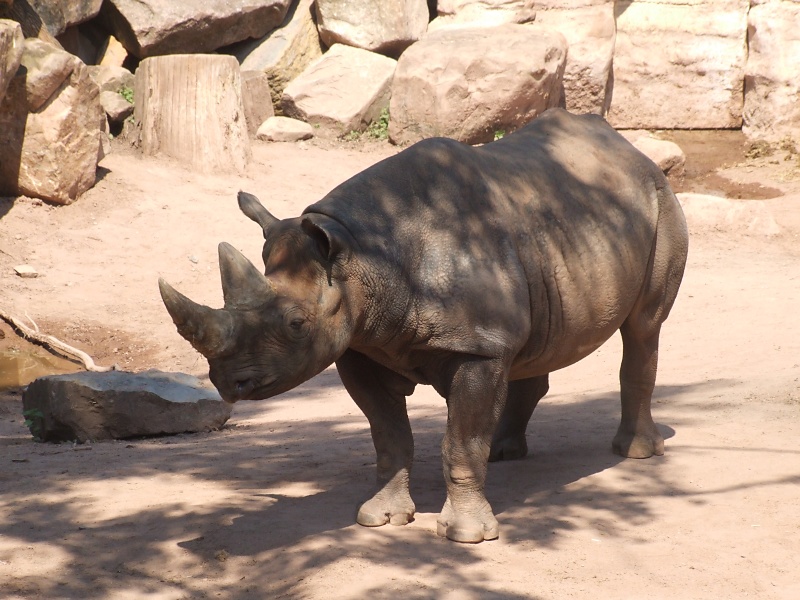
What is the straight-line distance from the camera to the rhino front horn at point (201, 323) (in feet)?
14.2

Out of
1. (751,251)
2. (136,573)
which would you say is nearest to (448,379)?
(136,573)

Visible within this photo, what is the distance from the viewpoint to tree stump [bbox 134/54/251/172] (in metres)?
14.6

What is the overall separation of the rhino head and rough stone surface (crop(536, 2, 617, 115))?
48.2 feet

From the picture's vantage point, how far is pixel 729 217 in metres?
14.5

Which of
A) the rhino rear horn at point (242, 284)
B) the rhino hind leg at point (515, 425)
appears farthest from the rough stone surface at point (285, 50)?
the rhino rear horn at point (242, 284)

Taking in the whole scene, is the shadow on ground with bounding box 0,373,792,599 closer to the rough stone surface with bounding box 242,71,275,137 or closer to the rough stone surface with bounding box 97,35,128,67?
the rough stone surface with bounding box 242,71,275,137

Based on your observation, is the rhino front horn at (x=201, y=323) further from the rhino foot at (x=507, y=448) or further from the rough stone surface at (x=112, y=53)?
the rough stone surface at (x=112, y=53)

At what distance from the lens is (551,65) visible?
682 inches

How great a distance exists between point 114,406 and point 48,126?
663 centimetres

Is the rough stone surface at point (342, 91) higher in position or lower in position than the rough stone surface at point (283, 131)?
higher

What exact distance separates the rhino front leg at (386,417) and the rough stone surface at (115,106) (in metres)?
11.2

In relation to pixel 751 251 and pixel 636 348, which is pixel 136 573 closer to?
pixel 636 348

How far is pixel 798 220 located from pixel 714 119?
5.13 m

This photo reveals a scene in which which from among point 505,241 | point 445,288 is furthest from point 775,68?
point 445,288
